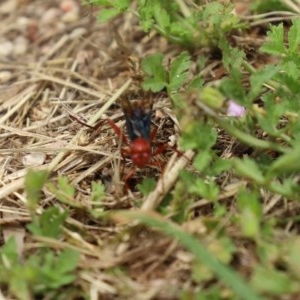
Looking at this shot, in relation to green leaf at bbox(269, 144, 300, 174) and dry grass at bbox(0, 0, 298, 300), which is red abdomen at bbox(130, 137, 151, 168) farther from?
green leaf at bbox(269, 144, 300, 174)

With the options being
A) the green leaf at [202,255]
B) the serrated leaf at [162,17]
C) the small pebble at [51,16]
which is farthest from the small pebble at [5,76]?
the green leaf at [202,255]

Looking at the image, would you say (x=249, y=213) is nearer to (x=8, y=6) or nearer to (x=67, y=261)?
(x=67, y=261)

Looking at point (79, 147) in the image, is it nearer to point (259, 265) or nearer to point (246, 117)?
point (246, 117)

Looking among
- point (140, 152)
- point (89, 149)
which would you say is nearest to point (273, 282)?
point (140, 152)

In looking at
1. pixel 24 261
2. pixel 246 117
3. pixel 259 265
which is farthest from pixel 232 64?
pixel 24 261

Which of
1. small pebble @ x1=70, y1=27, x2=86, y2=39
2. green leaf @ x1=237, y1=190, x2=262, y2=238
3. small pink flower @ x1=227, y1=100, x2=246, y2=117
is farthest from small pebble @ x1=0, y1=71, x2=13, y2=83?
green leaf @ x1=237, y1=190, x2=262, y2=238
